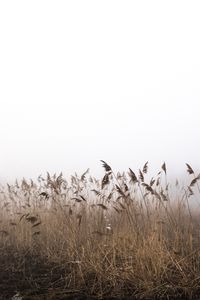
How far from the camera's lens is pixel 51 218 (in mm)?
7223

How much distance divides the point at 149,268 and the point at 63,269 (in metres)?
1.36

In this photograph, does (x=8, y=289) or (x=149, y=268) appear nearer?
(x=149, y=268)

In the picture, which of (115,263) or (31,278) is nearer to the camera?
(115,263)

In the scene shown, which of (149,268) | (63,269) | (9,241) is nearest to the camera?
(149,268)

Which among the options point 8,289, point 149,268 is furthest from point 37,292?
point 149,268

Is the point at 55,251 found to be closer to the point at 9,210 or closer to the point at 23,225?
the point at 23,225

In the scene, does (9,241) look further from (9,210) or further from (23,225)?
(9,210)

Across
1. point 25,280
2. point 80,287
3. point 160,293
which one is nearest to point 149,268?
point 160,293

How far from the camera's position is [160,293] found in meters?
4.01

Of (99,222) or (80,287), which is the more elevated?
(99,222)

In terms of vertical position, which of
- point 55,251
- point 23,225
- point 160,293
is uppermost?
point 23,225

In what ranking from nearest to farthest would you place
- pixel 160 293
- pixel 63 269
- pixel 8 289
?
1. pixel 160 293
2. pixel 8 289
3. pixel 63 269

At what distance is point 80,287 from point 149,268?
27.5 inches

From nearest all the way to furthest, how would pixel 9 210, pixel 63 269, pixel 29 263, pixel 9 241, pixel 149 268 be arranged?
1. pixel 149 268
2. pixel 63 269
3. pixel 29 263
4. pixel 9 241
5. pixel 9 210
